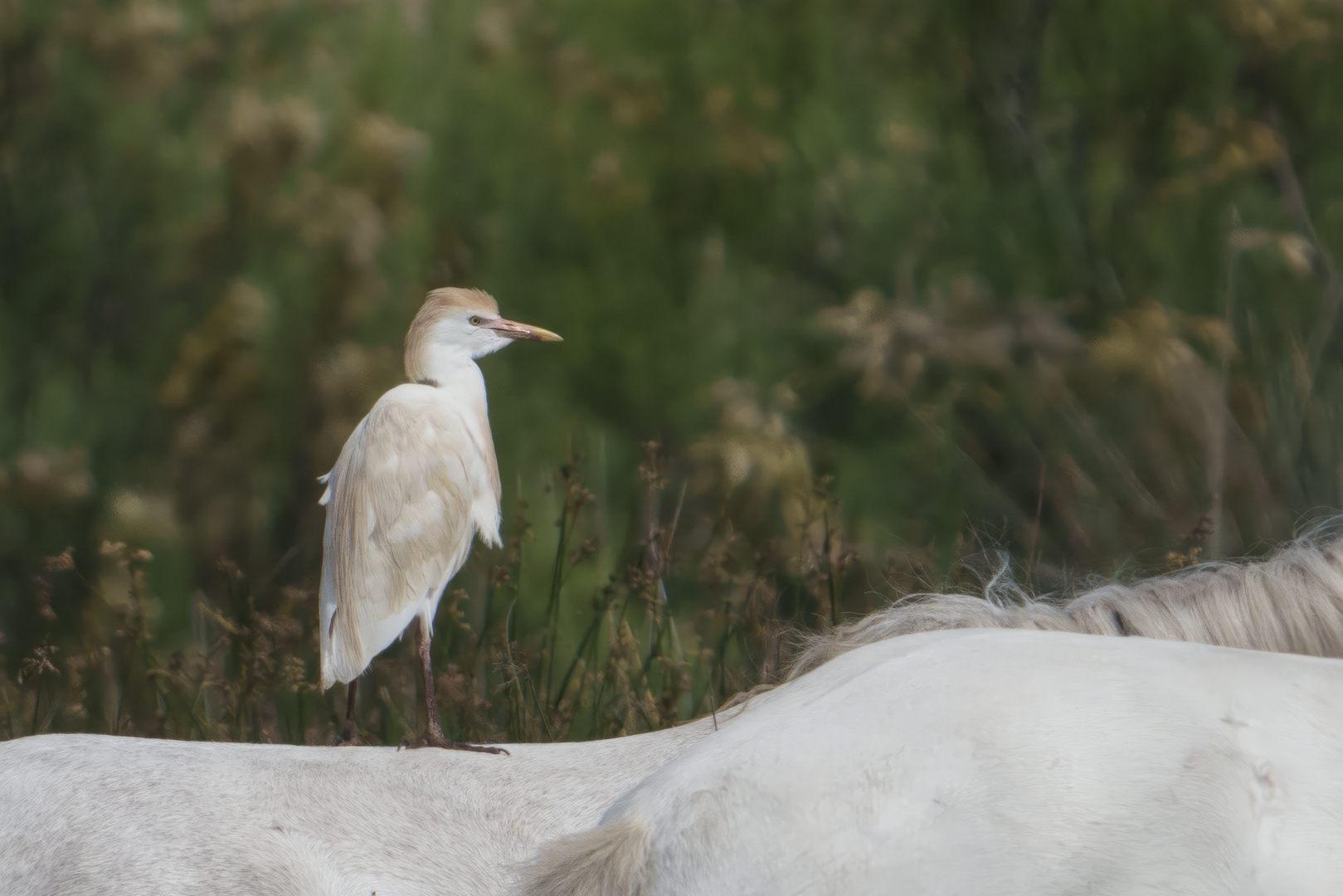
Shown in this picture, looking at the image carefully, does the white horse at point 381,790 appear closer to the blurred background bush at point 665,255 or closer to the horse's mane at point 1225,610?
the horse's mane at point 1225,610

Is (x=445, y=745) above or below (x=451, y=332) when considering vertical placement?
below

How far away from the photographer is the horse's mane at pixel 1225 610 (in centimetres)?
89

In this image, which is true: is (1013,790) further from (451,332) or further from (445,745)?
(451,332)

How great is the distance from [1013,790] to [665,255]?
2.14 meters

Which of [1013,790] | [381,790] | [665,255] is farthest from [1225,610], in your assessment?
[665,255]

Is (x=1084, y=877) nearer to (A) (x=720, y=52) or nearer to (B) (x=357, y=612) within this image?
(B) (x=357, y=612)

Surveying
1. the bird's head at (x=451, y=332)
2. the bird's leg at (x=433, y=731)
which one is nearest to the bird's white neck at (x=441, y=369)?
the bird's head at (x=451, y=332)

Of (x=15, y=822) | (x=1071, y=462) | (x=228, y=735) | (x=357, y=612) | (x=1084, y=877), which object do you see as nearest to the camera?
(x=1084, y=877)

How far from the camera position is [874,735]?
2.35 feet

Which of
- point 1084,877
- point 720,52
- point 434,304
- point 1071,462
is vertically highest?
point 720,52

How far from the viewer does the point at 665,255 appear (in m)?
2.70

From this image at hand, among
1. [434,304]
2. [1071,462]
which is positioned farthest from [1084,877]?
[1071,462]

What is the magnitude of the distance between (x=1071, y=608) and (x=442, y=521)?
2.18 feet

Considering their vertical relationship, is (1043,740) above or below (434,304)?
below
